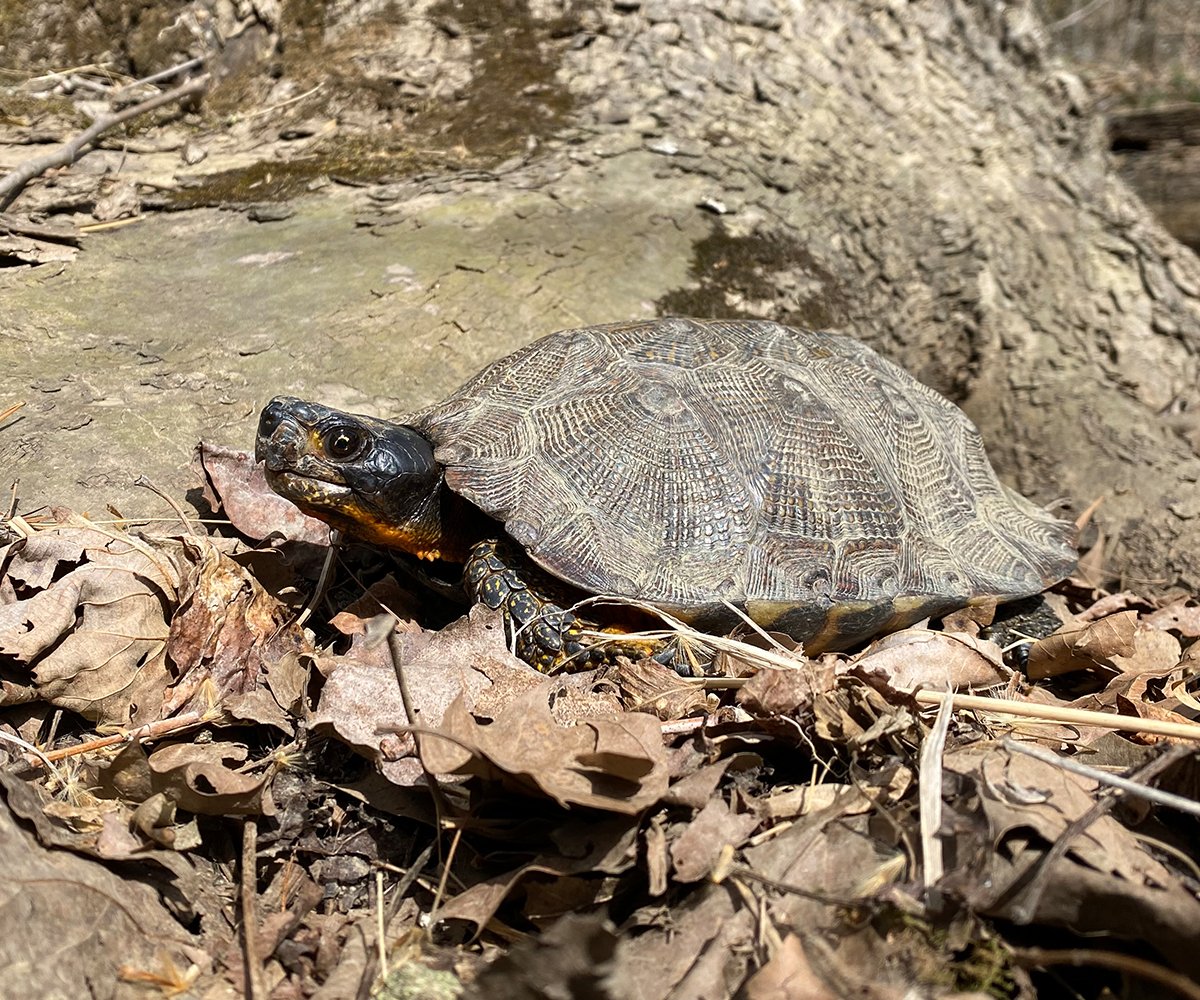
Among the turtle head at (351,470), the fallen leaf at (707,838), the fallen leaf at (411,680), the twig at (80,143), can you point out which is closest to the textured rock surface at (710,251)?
the twig at (80,143)

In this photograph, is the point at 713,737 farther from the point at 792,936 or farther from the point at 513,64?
the point at 513,64

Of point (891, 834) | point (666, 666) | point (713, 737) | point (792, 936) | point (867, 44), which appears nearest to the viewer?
point (792, 936)

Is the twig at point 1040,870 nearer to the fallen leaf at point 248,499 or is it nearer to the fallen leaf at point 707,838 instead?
the fallen leaf at point 707,838

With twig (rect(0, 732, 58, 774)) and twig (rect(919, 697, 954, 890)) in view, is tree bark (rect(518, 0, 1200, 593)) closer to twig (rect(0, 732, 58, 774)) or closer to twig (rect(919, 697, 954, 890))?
twig (rect(919, 697, 954, 890))

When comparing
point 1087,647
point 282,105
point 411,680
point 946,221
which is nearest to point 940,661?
point 1087,647

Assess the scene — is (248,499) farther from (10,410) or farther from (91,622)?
(10,410)

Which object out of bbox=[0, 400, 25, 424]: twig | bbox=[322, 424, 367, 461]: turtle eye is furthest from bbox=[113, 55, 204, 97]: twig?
bbox=[322, 424, 367, 461]: turtle eye

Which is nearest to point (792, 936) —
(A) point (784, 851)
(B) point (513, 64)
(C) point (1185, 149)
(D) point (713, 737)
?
(A) point (784, 851)
